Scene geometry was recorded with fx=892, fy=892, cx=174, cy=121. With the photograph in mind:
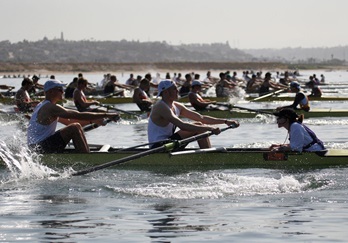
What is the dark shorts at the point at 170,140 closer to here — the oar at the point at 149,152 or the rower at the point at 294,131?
the oar at the point at 149,152

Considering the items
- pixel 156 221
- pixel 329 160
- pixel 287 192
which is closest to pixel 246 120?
pixel 329 160

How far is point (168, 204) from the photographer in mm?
13273

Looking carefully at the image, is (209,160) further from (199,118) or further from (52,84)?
Answer: (52,84)

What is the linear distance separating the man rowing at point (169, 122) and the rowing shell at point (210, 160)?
1.31 ft

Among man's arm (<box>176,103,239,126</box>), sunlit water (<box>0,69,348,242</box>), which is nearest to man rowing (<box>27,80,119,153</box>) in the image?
sunlit water (<box>0,69,348,242</box>)

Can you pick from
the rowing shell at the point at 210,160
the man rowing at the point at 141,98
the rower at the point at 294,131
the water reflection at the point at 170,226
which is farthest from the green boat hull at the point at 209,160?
the man rowing at the point at 141,98

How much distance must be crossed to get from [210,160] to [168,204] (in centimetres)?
313

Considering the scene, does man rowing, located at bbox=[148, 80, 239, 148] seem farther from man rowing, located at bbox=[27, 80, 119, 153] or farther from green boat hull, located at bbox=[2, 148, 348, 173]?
man rowing, located at bbox=[27, 80, 119, 153]

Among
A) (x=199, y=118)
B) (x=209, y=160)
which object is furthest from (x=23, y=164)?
(x=199, y=118)

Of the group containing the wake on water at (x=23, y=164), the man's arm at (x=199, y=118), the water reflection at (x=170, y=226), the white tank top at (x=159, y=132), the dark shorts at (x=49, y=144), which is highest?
the man's arm at (x=199, y=118)

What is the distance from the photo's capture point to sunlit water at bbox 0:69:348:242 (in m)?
11.3

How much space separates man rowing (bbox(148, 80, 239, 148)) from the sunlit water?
805 mm

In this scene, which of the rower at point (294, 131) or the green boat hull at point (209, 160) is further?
the green boat hull at point (209, 160)

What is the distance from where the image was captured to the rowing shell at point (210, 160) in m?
15.9
